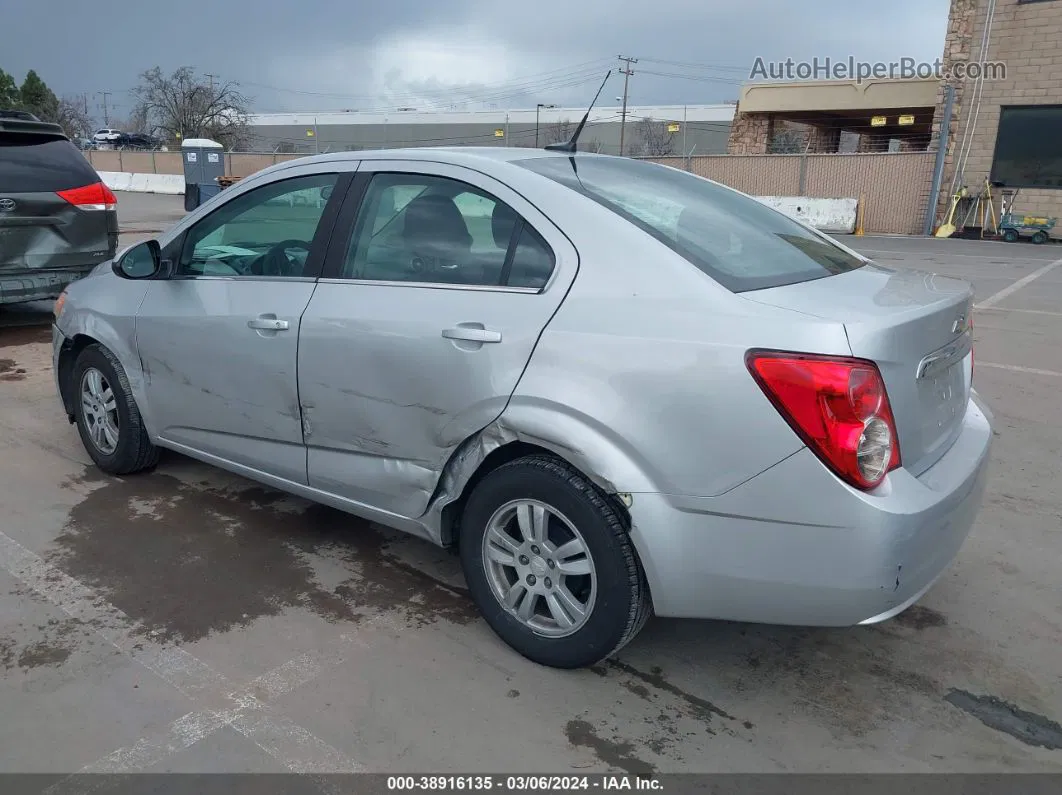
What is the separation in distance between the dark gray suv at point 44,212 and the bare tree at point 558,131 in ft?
141

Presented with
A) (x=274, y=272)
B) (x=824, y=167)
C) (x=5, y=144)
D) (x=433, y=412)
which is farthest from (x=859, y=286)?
(x=824, y=167)

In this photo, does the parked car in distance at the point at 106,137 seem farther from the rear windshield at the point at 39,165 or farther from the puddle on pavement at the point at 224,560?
the puddle on pavement at the point at 224,560

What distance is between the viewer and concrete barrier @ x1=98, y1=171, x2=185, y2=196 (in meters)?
35.0

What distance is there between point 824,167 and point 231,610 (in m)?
26.4

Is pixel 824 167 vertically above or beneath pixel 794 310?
above

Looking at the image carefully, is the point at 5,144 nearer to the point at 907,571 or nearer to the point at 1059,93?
the point at 907,571

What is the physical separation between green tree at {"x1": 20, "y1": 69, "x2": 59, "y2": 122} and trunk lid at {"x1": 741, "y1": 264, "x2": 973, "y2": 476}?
190 feet

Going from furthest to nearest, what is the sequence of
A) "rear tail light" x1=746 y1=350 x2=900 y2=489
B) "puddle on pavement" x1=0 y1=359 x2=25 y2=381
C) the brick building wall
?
1. the brick building wall
2. "puddle on pavement" x1=0 y1=359 x2=25 y2=381
3. "rear tail light" x1=746 y1=350 x2=900 y2=489

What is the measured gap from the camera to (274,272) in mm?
3521

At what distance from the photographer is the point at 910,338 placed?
7.89ft

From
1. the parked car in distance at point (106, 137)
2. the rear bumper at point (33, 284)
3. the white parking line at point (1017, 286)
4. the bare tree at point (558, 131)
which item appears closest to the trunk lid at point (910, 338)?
the rear bumper at point (33, 284)

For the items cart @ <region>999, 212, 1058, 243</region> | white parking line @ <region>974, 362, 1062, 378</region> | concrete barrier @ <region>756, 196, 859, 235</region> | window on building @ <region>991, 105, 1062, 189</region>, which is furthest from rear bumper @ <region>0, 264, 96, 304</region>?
window on building @ <region>991, 105, 1062, 189</region>
